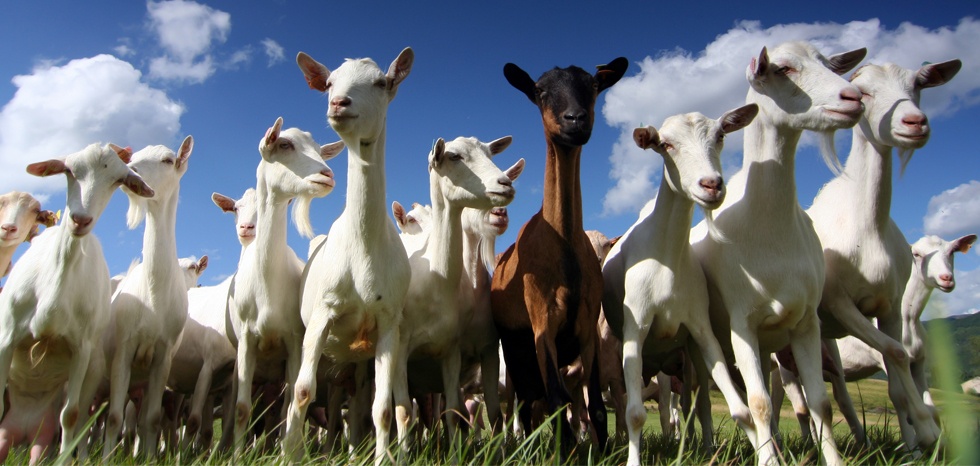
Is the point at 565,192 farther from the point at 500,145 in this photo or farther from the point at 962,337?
the point at 962,337

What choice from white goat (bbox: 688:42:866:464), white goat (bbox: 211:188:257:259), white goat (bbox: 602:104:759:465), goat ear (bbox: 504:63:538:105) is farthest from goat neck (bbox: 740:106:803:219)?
white goat (bbox: 211:188:257:259)

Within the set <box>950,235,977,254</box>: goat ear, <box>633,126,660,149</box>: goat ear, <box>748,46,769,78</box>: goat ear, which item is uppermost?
<box>748,46,769,78</box>: goat ear

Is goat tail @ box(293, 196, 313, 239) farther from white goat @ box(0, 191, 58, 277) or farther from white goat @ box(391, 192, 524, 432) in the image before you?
white goat @ box(0, 191, 58, 277)

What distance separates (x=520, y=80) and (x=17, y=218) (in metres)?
4.74

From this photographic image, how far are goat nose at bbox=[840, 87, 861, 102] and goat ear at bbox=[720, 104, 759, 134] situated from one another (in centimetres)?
62

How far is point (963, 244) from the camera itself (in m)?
8.51

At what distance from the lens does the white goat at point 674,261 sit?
15.9 ft

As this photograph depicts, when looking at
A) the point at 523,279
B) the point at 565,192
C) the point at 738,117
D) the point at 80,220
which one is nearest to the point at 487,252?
the point at 523,279

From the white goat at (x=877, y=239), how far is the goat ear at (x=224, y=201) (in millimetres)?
6181

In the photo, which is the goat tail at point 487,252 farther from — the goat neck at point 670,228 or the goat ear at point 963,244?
the goat ear at point 963,244

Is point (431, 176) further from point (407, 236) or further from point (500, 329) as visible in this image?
point (407, 236)

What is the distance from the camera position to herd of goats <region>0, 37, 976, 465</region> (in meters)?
4.87

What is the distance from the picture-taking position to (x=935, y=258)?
8320 mm

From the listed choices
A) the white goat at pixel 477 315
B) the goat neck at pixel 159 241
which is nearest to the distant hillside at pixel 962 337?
the white goat at pixel 477 315
